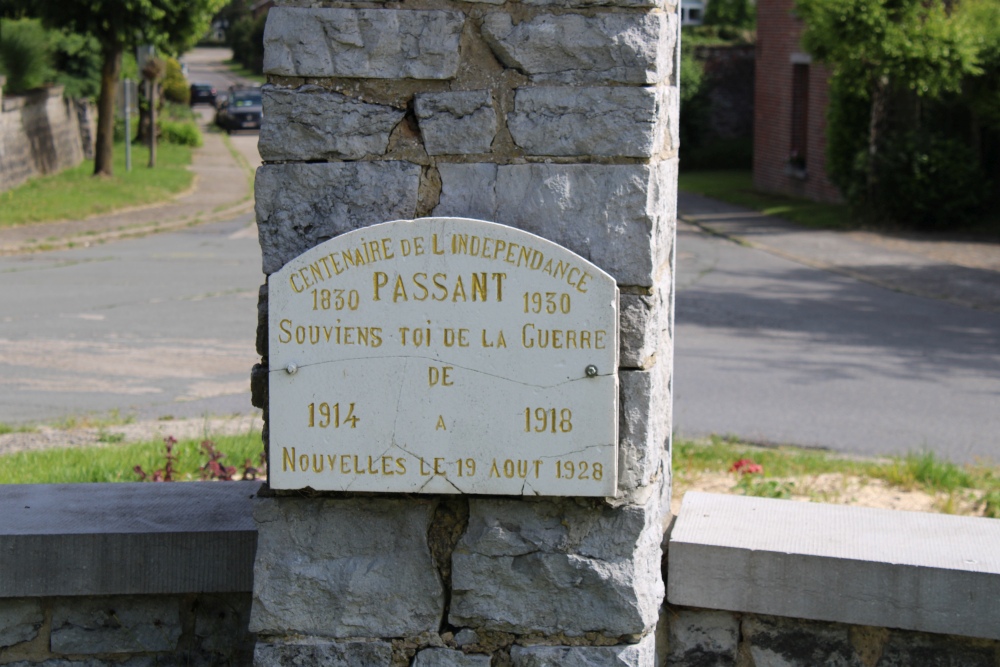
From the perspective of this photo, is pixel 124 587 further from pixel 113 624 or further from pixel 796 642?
pixel 796 642

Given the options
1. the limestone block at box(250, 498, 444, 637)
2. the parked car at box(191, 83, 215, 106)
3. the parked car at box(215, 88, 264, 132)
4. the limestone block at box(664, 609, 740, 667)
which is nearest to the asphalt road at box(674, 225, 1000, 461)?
the limestone block at box(664, 609, 740, 667)

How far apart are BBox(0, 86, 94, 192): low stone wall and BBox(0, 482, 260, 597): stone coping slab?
1870 centimetres

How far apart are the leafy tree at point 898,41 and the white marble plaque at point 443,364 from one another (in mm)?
15184

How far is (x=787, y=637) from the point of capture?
131 inches

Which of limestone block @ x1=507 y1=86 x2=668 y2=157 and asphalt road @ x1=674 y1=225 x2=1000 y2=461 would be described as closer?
limestone block @ x1=507 y1=86 x2=668 y2=157

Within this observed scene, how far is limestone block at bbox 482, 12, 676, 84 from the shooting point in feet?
9.46

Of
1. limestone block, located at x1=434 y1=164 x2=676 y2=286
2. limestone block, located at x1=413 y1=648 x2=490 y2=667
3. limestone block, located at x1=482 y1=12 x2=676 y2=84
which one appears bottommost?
limestone block, located at x1=413 y1=648 x2=490 y2=667

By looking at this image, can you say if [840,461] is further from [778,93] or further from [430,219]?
[778,93]

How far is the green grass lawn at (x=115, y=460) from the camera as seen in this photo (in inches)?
205

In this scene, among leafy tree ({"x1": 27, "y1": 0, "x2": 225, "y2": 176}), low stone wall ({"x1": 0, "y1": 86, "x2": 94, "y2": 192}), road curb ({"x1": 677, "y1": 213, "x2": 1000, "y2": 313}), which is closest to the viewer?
road curb ({"x1": 677, "y1": 213, "x2": 1000, "y2": 313})

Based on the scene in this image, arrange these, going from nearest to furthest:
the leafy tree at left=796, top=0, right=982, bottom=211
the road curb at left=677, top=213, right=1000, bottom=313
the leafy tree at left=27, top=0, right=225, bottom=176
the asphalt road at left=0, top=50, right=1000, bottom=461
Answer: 1. the asphalt road at left=0, top=50, right=1000, bottom=461
2. the road curb at left=677, top=213, right=1000, bottom=313
3. the leafy tree at left=796, top=0, right=982, bottom=211
4. the leafy tree at left=27, top=0, right=225, bottom=176

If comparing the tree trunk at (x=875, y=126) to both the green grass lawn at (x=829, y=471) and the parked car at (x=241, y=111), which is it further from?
the parked car at (x=241, y=111)

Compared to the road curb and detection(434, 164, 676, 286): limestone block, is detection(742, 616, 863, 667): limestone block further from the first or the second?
the road curb

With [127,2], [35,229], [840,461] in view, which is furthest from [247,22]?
[840,461]
